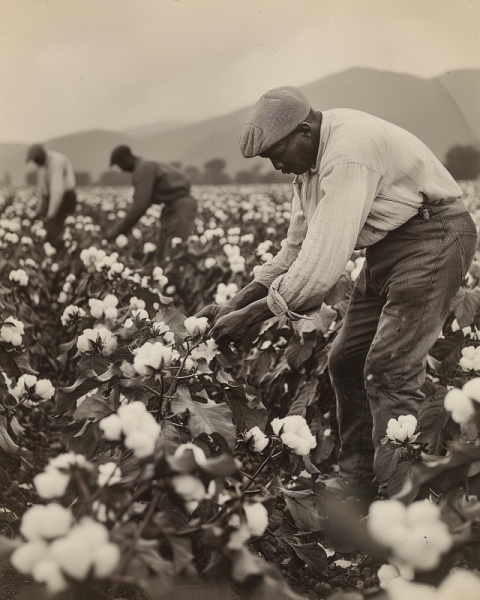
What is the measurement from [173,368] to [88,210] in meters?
4.16

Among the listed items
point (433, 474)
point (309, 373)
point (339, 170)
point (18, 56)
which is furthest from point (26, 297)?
point (433, 474)

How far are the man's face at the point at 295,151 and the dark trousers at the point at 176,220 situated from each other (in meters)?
3.03

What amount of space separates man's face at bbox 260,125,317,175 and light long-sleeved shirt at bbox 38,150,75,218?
2.60m

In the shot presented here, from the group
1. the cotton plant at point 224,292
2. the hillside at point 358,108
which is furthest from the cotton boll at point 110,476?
the hillside at point 358,108

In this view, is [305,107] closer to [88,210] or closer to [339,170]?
[339,170]

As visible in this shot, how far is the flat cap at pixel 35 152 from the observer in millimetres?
3648

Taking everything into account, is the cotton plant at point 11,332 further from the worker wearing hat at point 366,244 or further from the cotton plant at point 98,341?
the worker wearing hat at point 366,244

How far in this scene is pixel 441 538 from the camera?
0.92 m

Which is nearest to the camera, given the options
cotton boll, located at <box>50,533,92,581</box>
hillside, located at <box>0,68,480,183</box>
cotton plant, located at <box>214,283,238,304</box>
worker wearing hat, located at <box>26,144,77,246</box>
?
cotton boll, located at <box>50,533,92,581</box>

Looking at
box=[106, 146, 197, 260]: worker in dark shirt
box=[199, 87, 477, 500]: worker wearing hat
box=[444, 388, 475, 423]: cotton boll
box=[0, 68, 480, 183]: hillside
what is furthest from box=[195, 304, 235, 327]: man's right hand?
box=[106, 146, 197, 260]: worker in dark shirt

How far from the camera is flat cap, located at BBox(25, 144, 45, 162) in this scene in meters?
3.65

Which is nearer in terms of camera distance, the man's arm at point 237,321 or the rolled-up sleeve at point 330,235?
the rolled-up sleeve at point 330,235

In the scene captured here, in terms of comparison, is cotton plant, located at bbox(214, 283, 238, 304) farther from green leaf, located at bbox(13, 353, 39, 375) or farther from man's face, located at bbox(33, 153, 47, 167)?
man's face, located at bbox(33, 153, 47, 167)

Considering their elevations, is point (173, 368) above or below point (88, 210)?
above
